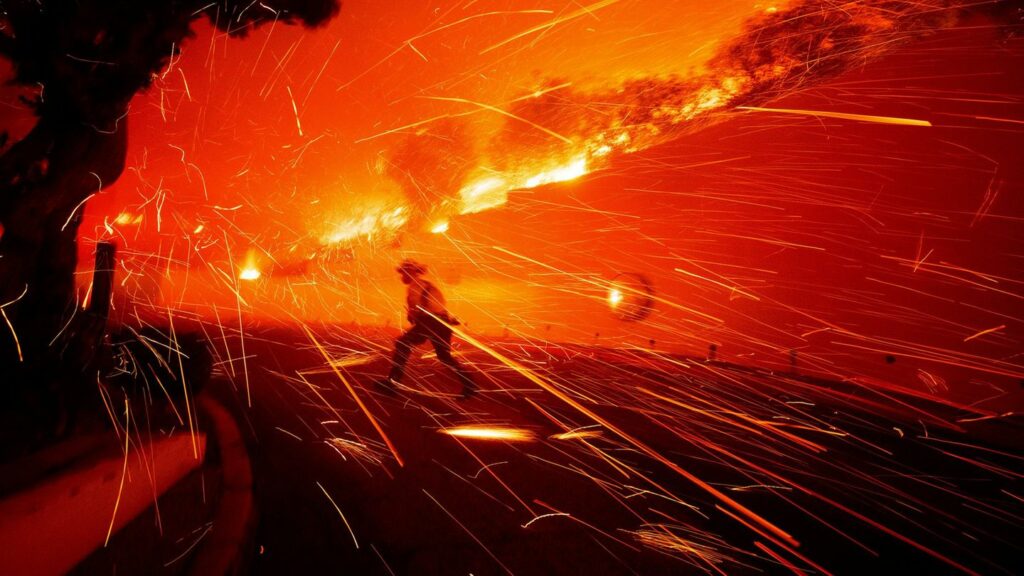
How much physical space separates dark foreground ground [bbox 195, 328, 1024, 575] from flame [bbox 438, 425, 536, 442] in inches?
3.6

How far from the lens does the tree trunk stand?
265 cm

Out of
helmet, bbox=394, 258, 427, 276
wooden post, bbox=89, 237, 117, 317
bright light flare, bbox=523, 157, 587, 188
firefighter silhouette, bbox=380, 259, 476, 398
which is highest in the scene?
wooden post, bbox=89, 237, 117, 317

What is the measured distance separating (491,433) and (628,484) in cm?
172

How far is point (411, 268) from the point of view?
20.8ft

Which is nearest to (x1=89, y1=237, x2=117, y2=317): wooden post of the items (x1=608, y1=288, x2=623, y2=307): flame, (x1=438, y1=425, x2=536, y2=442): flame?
(x1=438, y1=425, x2=536, y2=442): flame

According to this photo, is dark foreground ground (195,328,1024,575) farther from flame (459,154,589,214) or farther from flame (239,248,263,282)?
flame (459,154,589,214)

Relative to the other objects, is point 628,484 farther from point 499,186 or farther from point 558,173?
point 558,173

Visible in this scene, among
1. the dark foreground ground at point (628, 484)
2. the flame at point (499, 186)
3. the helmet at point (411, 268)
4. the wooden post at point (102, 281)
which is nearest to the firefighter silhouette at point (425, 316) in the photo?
the helmet at point (411, 268)

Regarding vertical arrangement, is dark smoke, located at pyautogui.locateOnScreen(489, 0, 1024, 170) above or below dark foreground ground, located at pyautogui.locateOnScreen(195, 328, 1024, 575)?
above

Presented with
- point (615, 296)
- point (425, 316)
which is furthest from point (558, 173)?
point (425, 316)

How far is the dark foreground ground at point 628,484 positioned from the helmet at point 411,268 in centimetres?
183

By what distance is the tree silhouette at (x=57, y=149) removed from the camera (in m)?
2.73

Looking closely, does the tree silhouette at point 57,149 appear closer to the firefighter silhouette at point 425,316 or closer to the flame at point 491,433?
the flame at point 491,433

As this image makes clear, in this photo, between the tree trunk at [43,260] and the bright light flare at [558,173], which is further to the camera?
the bright light flare at [558,173]
